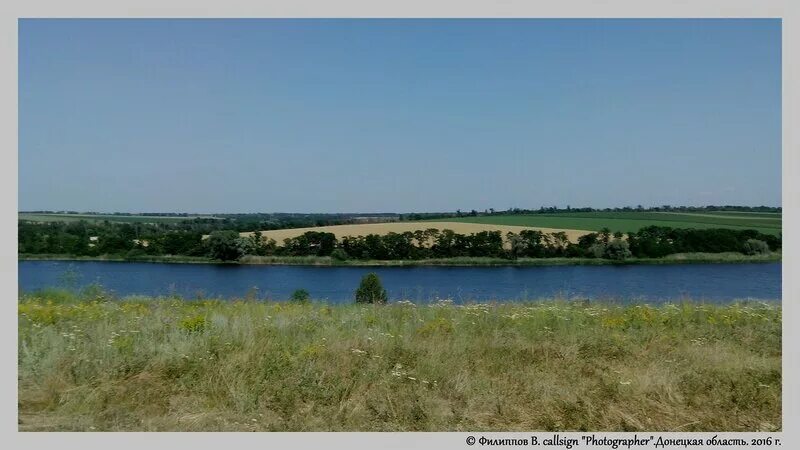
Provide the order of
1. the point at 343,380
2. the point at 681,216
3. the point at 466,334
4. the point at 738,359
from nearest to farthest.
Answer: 1. the point at 343,380
2. the point at 738,359
3. the point at 466,334
4. the point at 681,216

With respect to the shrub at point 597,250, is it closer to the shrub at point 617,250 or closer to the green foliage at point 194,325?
the shrub at point 617,250

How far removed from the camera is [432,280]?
17672 mm

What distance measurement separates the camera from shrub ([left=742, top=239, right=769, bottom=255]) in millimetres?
19562

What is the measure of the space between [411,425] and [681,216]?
27.0 metres

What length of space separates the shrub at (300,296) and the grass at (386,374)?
2716mm

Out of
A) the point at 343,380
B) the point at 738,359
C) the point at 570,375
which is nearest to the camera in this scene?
the point at 343,380

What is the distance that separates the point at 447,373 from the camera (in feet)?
17.0

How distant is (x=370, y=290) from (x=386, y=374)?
6176 mm

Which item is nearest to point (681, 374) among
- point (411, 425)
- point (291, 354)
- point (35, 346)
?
point (411, 425)

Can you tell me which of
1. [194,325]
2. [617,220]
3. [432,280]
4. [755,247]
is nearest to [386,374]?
[194,325]

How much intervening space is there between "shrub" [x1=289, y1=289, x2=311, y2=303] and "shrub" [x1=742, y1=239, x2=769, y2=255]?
17336 mm

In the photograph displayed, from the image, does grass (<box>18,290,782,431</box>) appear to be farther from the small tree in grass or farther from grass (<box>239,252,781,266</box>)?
grass (<box>239,252,781,266</box>)

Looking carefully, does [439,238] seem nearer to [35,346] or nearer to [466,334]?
[466,334]

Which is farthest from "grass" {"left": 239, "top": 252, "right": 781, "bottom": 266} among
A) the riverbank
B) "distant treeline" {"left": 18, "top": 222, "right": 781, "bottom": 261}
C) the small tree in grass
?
the small tree in grass
